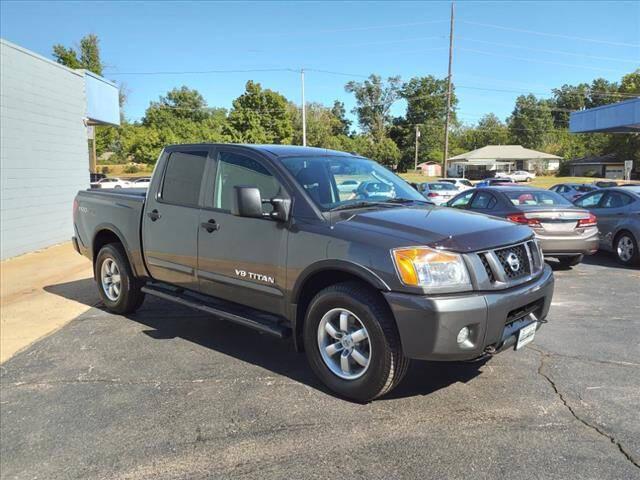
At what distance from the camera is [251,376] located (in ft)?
14.4

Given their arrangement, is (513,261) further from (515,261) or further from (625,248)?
(625,248)

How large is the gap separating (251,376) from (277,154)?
191 centimetres

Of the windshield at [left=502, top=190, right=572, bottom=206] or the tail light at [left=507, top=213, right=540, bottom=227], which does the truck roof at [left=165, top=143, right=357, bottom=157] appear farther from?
the windshield at [left=502, top=190, right=572, bottom=206]

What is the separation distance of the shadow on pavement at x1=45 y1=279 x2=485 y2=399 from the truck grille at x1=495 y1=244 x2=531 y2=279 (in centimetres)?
98

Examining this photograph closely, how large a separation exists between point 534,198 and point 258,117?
5042 cm

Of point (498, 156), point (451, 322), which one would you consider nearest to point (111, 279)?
point (451, 322)

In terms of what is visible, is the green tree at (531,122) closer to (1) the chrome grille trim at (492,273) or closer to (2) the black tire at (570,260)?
(2) the black tire at (570,260)

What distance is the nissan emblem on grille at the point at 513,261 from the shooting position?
3755 millimetres

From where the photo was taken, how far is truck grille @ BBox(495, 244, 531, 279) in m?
3.71

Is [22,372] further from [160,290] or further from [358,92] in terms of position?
[358,92]

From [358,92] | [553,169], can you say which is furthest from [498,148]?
[358,92]

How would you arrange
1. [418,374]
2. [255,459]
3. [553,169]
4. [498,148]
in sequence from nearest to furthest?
1. [255,459]
2. [418,374]
3. [498,148]
4. [553,169]

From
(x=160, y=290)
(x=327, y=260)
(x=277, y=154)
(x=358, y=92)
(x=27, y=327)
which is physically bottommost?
(x=27, y=327)

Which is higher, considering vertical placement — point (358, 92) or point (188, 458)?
point (358, 92)
